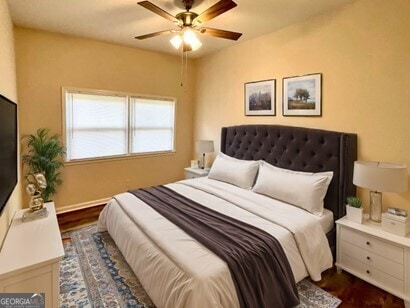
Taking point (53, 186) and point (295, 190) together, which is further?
point (53, 186)

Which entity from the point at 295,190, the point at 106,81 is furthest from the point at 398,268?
the point at 106,81

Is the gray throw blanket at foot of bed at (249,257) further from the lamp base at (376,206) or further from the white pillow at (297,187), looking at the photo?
the lamp base at (376,206)

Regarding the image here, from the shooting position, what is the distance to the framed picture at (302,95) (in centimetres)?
287

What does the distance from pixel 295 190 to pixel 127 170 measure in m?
2.90

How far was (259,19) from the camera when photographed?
291 cm

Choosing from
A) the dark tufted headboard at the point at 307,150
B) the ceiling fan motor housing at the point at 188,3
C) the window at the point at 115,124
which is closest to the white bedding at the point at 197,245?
the dark tufted headboard at the point at 307,150

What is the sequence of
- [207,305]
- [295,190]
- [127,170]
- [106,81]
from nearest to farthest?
[207,305] → [295,190] → [106,81] → [127,170]

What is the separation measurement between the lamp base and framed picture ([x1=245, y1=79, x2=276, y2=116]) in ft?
5.35

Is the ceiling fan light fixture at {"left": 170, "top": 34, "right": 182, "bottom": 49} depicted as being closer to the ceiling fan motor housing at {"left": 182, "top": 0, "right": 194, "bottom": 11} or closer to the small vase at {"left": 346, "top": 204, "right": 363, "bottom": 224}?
the ceiling fan motor housing at {"left": 182, "top": 0, "right": 194, "bottom": 11}

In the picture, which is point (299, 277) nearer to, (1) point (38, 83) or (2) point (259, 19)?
(2) point (259, 19)

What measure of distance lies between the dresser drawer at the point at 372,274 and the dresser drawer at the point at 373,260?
1.2 inches

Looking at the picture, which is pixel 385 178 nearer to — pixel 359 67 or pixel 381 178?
pixel 381 178

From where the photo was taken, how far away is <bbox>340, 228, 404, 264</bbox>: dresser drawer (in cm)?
197

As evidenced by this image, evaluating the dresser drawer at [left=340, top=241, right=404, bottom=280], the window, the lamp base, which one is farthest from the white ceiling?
the dresser drawer at [left=340, top=241, right=404, bottom=280]
